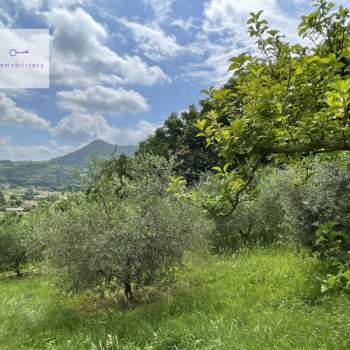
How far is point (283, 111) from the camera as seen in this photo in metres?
2.55

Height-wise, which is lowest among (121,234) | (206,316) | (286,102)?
(206,316)

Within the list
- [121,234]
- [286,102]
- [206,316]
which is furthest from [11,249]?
[286,102]

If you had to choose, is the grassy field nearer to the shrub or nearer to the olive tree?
the shrub

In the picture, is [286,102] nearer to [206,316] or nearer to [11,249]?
[206,316]

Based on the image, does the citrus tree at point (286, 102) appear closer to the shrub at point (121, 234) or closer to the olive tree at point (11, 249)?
the shrub at point (121, 234)

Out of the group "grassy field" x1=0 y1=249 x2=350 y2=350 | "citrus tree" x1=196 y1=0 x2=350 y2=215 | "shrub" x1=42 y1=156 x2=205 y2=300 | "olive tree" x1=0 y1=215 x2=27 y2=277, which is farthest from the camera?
"olive tree" x1=0 y1=215 x2=27 y2=277

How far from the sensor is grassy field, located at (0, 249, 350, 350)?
529cm

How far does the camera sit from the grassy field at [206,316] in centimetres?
529

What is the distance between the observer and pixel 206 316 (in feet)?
21.3

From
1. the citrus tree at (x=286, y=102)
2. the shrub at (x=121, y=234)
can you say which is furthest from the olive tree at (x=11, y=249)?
the citrus tree at (x=286, y=102)

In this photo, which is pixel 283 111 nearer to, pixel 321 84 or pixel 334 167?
pixel 321 84

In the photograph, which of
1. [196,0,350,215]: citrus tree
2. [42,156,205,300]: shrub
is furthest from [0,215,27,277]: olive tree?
[196,0,350,215]: citrus tree

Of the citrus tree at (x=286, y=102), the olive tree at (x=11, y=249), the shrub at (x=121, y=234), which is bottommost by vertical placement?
the olive tree at (x=11, y=249)

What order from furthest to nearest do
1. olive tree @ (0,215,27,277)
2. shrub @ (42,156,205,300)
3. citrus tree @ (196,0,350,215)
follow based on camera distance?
olive tree @ (0,215,27,277) → shrub @ (42,156,205,300) → citrus tree @ (196,0,350,215)
